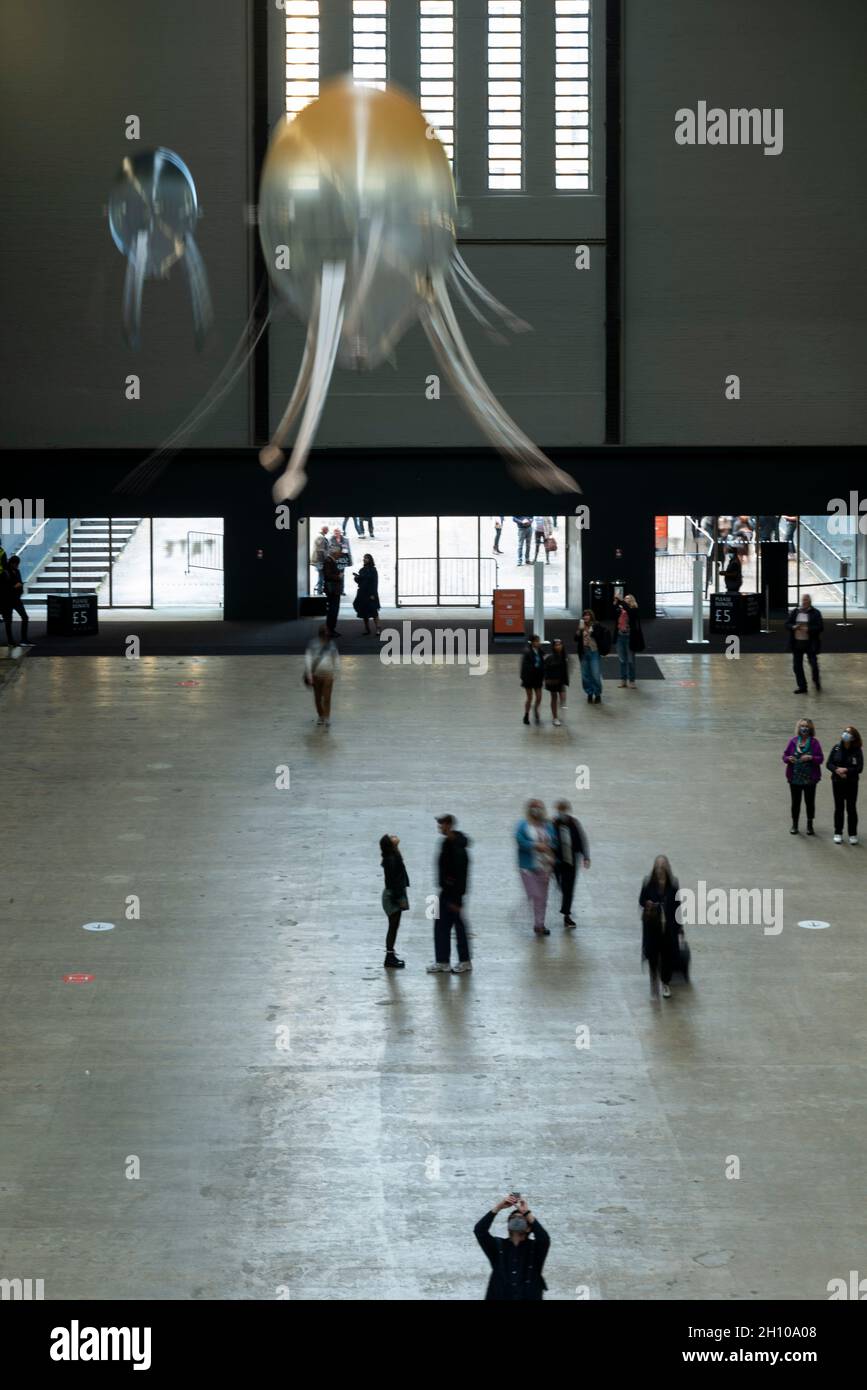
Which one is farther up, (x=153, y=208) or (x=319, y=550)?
(x=153, y=208)

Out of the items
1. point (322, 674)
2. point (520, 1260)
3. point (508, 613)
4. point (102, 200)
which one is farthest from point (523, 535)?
point (520, 1260)

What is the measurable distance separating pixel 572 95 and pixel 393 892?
25.5 metres

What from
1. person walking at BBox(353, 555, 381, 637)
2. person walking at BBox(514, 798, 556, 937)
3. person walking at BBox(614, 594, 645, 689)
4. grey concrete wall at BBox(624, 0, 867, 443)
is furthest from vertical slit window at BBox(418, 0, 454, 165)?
person walking at BBox(514, 798, 556, 937)

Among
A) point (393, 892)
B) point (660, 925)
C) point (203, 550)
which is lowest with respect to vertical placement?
point (660, 925)

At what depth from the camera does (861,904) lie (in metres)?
19.0

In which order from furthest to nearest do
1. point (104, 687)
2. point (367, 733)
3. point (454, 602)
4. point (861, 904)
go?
point (454, 602) < point (104, 687) < point (367, 733) < point (861, 904)

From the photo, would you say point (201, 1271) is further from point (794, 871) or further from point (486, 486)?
point (486, 486)

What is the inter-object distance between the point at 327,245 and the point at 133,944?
25.4 feet

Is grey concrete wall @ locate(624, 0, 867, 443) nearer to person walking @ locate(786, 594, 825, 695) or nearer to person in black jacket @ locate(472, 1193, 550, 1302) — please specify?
person walking @ locate(786, 594, 825, 695)

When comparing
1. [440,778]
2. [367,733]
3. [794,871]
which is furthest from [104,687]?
[794,871]

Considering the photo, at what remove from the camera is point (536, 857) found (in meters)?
17.6

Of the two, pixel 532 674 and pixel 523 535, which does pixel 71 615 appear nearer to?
pixel 523 535

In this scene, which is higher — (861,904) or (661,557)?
(661,557)
